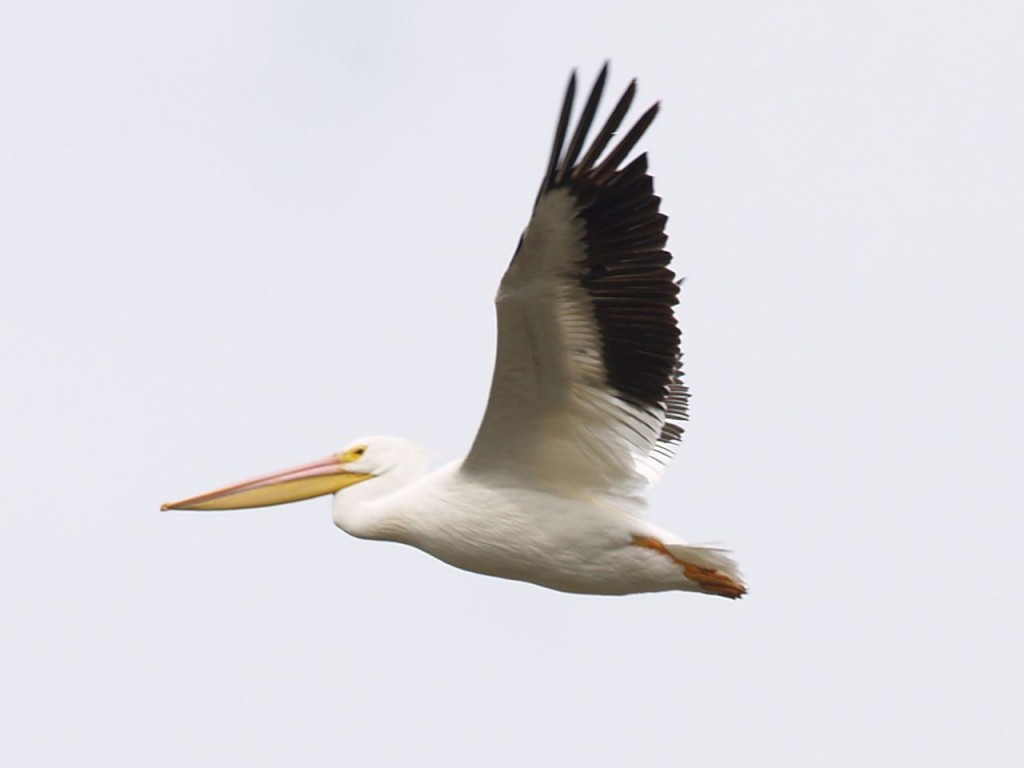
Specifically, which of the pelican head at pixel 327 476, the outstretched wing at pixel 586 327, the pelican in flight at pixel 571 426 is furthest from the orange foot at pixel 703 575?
the pelican head at pixel 327 476

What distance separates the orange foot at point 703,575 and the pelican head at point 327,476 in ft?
4.90

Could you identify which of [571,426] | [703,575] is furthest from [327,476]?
[703,575]

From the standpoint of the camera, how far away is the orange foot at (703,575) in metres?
13.9

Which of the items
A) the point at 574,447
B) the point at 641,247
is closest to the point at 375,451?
Result: the point at 574,447

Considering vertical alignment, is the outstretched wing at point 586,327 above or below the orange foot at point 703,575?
above

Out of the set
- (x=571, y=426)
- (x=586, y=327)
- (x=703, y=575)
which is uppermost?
(x=586, y=327)

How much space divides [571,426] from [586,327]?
715 millimetres

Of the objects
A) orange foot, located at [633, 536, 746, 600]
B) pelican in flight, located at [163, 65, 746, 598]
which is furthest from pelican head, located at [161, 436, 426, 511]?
orange foot, located at [633, 536, 746, 600]

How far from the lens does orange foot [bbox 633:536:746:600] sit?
1392 centimetres

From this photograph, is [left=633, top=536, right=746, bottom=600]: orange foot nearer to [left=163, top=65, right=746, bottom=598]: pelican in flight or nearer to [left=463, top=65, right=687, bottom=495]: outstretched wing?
[left=163, top=65, right=746, bottom=598]: pelican in flight

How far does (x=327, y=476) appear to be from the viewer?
15.0 meters

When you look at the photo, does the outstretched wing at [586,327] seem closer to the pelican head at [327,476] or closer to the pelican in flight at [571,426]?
the pelican in flight at [571,426]

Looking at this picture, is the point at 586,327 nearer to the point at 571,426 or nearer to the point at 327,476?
the point at 571,426

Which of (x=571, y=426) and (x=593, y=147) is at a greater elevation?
(x=593, y=147)
